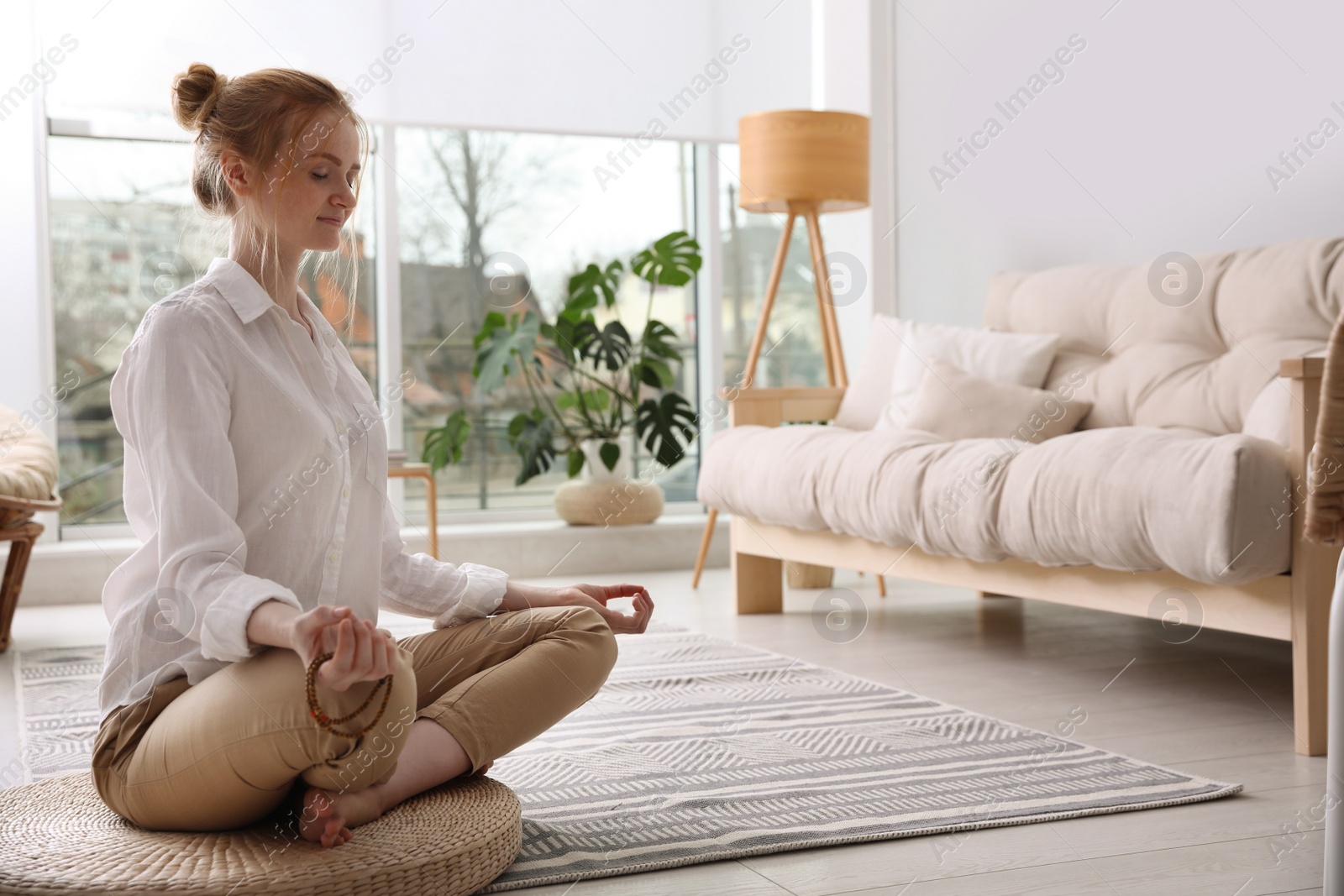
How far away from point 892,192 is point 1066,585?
2580 mm

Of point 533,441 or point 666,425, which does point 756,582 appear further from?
point 533,441

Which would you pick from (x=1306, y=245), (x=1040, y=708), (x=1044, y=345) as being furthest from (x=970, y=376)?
(x=1040, y=708)

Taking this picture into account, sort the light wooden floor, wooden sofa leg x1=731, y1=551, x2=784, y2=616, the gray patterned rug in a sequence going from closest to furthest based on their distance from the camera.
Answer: the light wooden floor → the gray patterned rug → wooden sofa leg x1=731, y1=551, x2=784, y2=616

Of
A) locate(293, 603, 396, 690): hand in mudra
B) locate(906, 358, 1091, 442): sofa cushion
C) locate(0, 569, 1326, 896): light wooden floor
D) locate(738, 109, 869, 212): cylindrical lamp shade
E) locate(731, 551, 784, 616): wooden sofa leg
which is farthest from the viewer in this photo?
locate(738, 109, 869, 212): cylindrical lamp shade

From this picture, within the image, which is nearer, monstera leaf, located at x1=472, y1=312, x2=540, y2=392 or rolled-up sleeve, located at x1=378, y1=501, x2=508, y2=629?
rolled-up sleeve, located at x1=378, y1=501, x2=508, y2=629

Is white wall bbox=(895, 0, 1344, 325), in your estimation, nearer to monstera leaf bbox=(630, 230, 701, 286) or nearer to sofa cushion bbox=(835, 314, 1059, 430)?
sofa cushion bbox=(835, 314, 1059, 430)

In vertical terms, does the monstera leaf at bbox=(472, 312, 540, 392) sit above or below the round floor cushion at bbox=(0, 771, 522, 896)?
above

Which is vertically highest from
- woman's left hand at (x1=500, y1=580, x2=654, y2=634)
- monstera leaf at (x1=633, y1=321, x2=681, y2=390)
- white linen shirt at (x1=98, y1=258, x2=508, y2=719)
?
monstera leaf at (x1=633, y1=321, x2=681, y2=390)

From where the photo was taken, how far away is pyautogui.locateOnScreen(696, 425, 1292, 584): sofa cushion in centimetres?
176

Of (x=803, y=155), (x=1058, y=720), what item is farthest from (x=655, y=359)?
(x=1058, y=720)

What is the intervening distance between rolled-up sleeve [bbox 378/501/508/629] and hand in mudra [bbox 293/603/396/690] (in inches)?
16.3

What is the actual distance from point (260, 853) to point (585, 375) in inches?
121

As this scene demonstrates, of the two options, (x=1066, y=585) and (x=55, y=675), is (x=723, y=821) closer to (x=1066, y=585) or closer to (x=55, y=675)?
(x=1066, y=585)

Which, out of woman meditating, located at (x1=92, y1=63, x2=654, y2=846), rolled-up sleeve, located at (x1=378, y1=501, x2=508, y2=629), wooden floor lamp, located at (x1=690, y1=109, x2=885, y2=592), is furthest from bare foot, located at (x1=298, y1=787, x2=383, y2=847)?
wooden floor lamp, located at (x1=690, y1=109, x2=885, y2=592)
